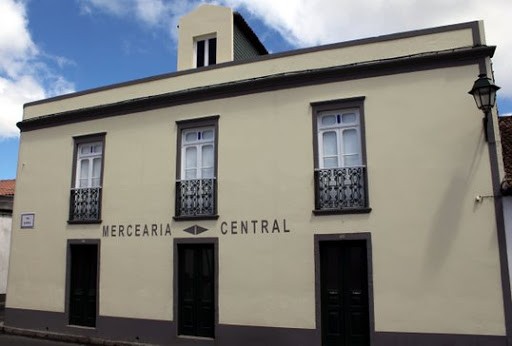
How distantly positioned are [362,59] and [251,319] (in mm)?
5611

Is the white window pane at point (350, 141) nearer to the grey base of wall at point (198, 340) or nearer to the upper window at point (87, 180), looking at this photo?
the grey base of wall at point (198, 340)

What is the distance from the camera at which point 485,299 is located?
8164mm

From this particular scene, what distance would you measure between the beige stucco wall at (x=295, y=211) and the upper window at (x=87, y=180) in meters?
0.23

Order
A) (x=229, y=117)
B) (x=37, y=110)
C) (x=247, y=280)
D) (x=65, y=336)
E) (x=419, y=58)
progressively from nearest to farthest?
(x=419, y=58) < (x=247, y=280) < (x=229, y=117) < (x=65, y=336) < (x=37, y=110)

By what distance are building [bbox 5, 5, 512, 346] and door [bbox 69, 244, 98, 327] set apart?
0.04m

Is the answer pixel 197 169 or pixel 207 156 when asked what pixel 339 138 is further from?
pixel 197 169

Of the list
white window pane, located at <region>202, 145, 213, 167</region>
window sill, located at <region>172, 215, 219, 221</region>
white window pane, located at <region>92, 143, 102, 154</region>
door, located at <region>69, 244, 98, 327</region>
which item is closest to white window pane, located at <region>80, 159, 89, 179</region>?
white window pane, located at <region>92, 143, 102, 154</region>

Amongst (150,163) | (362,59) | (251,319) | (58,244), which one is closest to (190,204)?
(150,163)

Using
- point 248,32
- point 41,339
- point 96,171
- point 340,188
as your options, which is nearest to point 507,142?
point 340,188

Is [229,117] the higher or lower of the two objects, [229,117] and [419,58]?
the lower

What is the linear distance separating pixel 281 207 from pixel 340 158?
1518 mm

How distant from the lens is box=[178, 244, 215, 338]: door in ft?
33.4

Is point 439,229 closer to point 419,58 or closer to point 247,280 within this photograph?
point 419,58

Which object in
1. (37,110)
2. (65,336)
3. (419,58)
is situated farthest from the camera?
(37,110)
